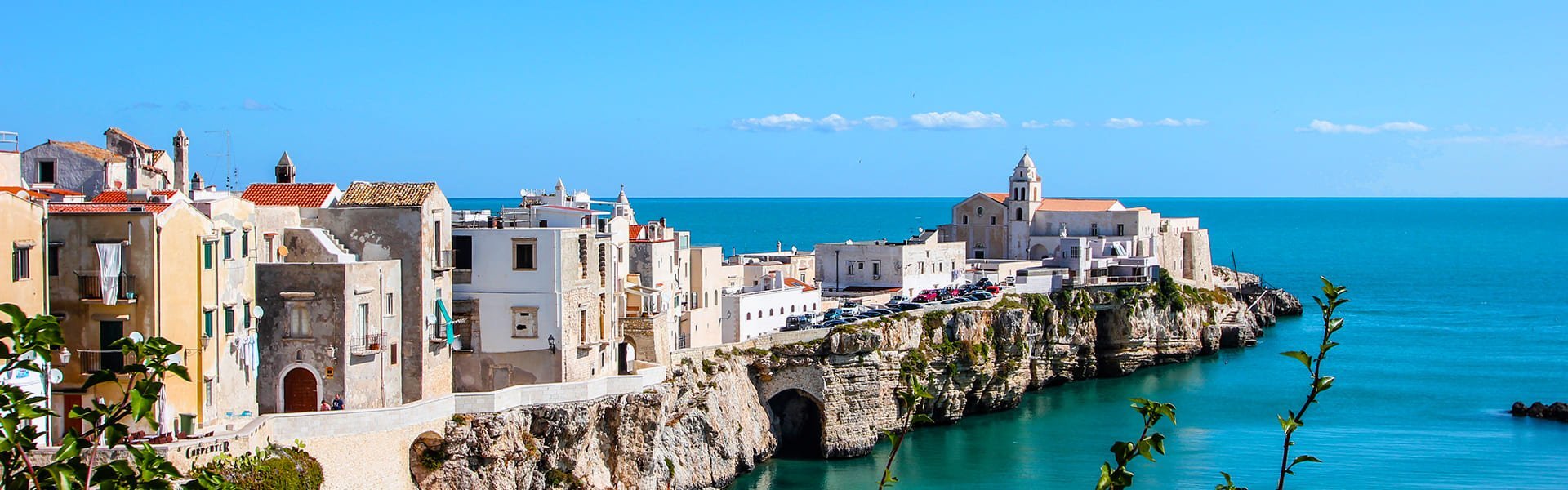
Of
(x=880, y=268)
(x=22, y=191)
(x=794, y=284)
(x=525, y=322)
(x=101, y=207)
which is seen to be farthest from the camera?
(x=880, y=268)

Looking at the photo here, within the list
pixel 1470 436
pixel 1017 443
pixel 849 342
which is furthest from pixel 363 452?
pixel 1470 436

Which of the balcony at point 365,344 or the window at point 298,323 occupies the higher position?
the window at point 298,323

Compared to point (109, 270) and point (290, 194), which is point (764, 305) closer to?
point (290, 194)

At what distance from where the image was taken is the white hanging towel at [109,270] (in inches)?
1292

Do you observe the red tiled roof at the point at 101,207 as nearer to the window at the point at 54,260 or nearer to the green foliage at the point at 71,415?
the window at the point at 54,260

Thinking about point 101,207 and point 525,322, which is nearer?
point 101,207

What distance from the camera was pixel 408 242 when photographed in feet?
136

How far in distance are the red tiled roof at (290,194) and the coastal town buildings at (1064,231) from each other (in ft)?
175

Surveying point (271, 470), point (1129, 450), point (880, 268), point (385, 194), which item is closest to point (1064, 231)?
point (880, 268)

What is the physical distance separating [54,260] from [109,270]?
1.41 m

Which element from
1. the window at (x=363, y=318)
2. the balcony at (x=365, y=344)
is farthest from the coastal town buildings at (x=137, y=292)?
the window at (x=363, y=318)

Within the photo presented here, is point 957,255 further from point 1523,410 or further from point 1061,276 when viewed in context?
point 1523,410

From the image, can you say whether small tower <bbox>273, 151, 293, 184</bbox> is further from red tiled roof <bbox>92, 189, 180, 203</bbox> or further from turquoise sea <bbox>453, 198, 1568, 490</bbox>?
turquoise sea <bbox>453, 198, 1568, 490</bbox>

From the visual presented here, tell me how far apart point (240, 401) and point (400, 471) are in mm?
4443
